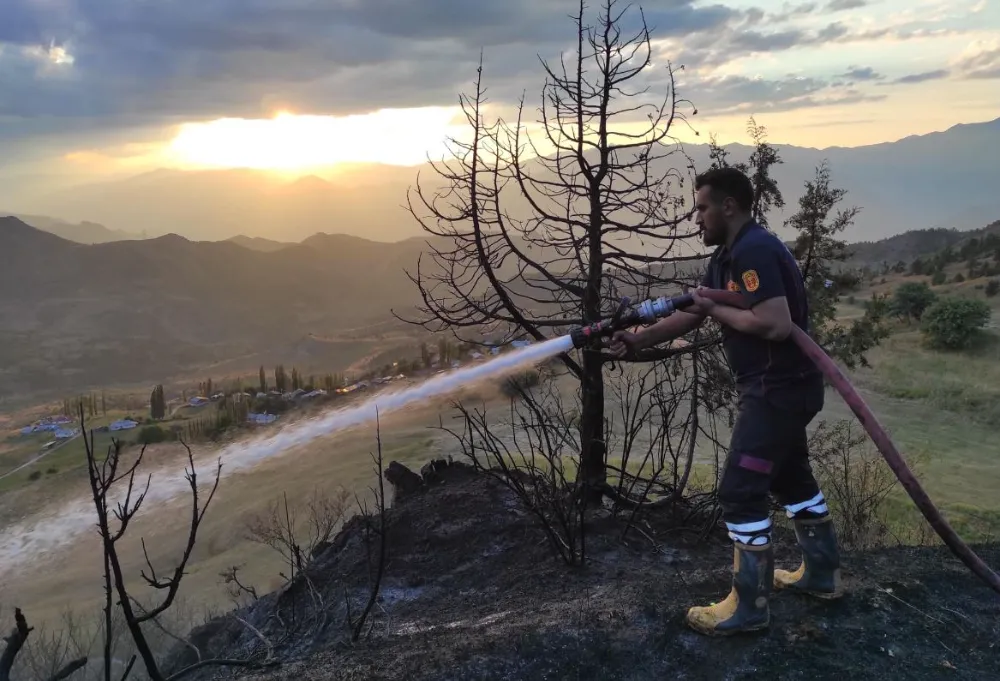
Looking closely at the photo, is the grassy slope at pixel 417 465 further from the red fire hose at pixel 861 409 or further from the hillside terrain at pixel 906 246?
the hillside terrain at pixel 906 246

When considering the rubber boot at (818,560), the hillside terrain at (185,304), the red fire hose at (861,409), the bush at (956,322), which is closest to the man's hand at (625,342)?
the red fire hose at (861,409)

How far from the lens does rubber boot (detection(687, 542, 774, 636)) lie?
158 inches

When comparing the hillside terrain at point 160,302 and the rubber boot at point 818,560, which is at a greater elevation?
the rubber boot at point 818,560

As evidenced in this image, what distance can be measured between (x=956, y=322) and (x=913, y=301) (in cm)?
623

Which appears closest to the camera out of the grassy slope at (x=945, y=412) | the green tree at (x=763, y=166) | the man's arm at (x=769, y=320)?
the man's arm at (x=769, y=320)

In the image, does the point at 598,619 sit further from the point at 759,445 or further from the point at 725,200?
the point at 725,200

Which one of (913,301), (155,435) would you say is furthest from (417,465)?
(913,301)

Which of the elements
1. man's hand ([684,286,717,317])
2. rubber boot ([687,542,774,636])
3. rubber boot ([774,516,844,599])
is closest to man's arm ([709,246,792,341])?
man's hand ([684,286,717,317])

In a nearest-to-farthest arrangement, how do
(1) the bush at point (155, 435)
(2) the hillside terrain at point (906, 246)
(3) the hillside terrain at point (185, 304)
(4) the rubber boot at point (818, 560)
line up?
(4) the rubber boot at point (818, 560)
(1) the bush at point (155, 435)
(3) the hillside terrain at point (185, 304)
(2) the hillside terrain at point (906, 246)

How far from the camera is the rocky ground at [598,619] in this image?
397cm

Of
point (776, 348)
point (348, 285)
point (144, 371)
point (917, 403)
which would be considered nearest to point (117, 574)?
point (776, 348)

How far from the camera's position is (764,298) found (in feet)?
11.9

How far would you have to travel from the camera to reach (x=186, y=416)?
1040 inches

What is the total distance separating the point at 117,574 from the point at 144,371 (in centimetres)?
7423
